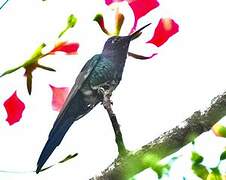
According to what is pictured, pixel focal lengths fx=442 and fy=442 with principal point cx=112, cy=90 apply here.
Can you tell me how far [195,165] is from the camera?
1.84 feet

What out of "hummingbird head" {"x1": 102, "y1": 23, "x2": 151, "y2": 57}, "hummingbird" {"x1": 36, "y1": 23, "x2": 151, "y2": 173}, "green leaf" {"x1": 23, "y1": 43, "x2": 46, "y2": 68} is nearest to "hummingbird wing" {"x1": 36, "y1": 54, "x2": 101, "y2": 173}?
"hummingbird" {"x1": 36, "y1": 23, "x2": 151, "y2": 173}

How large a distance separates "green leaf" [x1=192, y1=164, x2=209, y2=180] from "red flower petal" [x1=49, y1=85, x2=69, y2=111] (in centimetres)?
36

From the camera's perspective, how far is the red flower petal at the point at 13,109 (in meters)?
0.78

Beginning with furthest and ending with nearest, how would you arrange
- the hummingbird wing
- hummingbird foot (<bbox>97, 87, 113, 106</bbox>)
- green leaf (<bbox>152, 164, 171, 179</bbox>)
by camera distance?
the hummingbird wing < hummingbird foot (<bbox>97, 87, 113, 106</bbox>) < green leaf (<bbox>152, 164, 171, 179</bbox>)

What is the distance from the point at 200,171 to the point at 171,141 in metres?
0.08

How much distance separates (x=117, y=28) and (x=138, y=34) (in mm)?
172

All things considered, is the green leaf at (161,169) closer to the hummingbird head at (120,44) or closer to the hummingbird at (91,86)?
the hummingbird at (91,86)

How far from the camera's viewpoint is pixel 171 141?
24.4 inches

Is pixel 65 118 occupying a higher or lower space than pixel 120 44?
lower

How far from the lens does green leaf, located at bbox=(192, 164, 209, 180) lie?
0.55 m

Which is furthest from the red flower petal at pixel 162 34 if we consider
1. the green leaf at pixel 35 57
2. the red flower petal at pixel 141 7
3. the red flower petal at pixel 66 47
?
the green leaf at pixel 35 57

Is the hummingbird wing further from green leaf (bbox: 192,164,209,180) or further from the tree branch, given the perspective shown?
green leaf (bbox: 192,164,209,180)

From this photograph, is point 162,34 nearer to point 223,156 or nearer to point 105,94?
point 105,94

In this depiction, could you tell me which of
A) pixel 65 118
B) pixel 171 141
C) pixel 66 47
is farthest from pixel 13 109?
pixel 171 141
